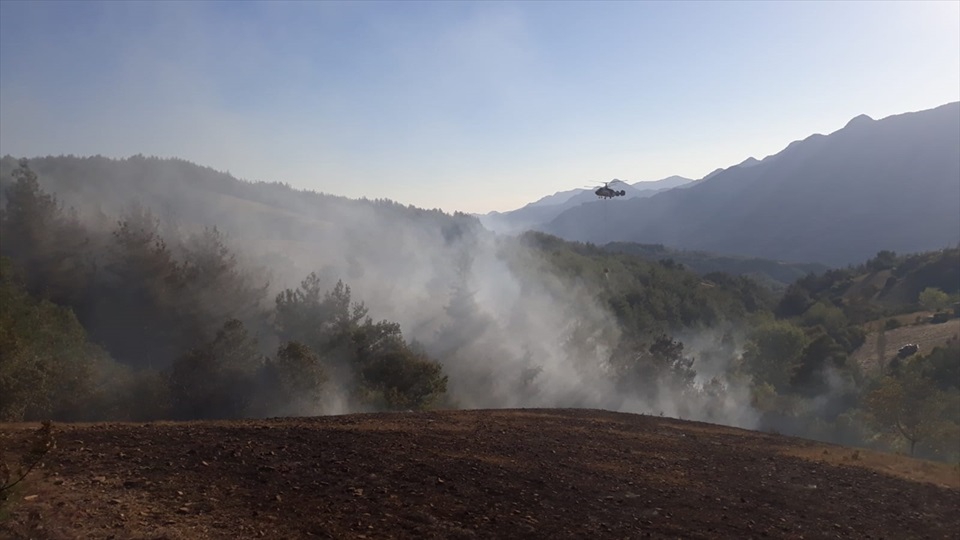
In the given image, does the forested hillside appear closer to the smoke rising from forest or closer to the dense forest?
the dense forest

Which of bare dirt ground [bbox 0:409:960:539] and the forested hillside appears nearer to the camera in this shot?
bare dirt ground [bbox 0:409:960:539]

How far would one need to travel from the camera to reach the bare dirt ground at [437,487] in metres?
6.32

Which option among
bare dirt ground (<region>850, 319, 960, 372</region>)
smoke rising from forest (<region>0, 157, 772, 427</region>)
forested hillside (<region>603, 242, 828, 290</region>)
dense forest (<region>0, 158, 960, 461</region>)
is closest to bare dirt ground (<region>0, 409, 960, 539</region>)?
dense forest (<region>0, 158, 960, 461</region>)

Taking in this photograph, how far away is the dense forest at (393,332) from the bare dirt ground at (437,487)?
10.8 metres

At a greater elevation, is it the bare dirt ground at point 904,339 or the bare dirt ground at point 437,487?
the bare dirt ground at point 437,487

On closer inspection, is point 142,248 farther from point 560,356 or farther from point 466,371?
point 560,356

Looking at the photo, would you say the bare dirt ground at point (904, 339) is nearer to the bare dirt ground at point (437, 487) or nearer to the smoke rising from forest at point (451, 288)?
the smoke rising from forest at point (451, 288)

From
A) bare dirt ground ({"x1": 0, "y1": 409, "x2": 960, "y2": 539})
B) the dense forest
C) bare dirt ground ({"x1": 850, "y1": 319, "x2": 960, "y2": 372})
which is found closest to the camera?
bare dirt ground ({"x1": 0, "y1": 409, "x2": 960, "y2": 539})

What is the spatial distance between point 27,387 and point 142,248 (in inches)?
692

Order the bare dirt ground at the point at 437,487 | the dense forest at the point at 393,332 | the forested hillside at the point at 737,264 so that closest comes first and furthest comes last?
the bare dirt ground at the point at 437,487 → the dense forest at the point at 393,332 → the forested hillside at the point at 737,264

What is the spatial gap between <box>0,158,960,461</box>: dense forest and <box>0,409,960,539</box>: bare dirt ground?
1077 centimetres

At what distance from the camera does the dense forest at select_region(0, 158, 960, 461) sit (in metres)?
23.1

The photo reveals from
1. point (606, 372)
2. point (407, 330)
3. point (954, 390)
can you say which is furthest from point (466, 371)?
point (954, 390)

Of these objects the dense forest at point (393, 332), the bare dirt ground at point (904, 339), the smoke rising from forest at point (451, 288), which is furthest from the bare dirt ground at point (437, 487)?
the bare dirt ground at point (904, 339)
